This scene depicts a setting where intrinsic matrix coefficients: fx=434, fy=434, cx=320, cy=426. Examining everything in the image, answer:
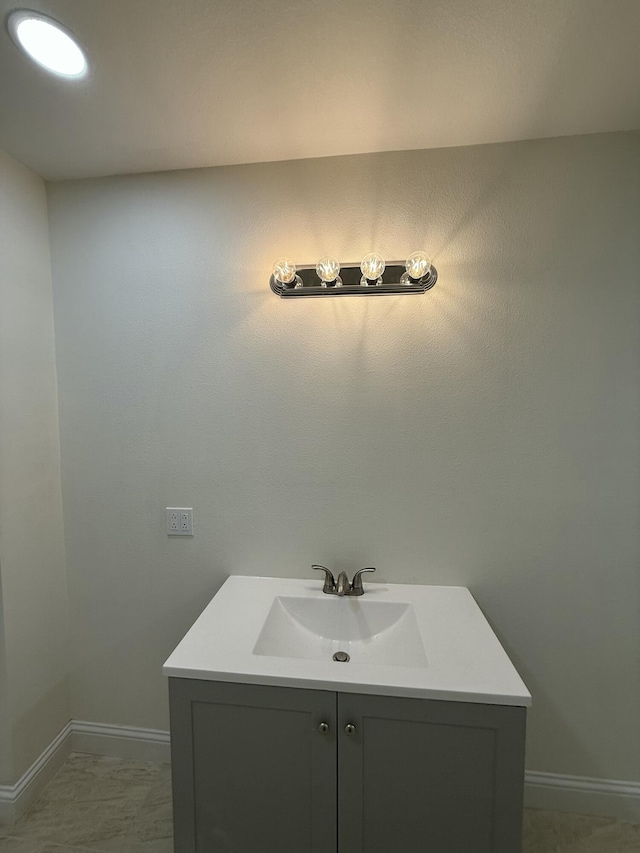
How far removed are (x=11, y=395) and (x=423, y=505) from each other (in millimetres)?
1571

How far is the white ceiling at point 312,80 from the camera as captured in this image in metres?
1.03

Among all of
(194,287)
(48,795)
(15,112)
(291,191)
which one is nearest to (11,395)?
(194,287)

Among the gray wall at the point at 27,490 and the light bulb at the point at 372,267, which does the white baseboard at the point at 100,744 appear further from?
the light bulb at the point at 372,267

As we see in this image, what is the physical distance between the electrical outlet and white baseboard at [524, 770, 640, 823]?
5.30 ft

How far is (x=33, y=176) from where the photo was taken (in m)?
1.68

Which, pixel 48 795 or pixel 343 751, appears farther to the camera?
pixel 48 795

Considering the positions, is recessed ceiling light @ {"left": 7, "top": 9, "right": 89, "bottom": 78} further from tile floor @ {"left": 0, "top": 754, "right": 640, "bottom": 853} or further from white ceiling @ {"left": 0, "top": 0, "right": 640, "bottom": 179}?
tile floor @ {"left": 0, "top": 754, "right": 640, "bottom": 853}

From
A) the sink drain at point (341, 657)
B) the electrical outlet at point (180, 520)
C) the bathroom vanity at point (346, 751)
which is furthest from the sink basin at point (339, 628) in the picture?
the electrical outlet at point (180, 520)

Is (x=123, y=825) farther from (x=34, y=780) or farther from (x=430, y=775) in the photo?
(x=430, y=775)

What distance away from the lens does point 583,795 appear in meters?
1.62

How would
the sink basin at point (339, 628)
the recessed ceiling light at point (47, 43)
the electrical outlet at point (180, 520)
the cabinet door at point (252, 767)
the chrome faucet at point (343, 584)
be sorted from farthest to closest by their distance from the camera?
the electrical outlet at point (180, 520) → the chrome faucet at point (343, 584) → the sink basin at point (339, 628) → the cabinet door at point (252, 767) → the recessed ceiling light at point (47, 43)

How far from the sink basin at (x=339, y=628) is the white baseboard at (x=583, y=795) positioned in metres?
0.85

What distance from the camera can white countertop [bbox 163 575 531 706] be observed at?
110cm

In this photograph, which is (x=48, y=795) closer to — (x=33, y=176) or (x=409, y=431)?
(x=409, y=431)
